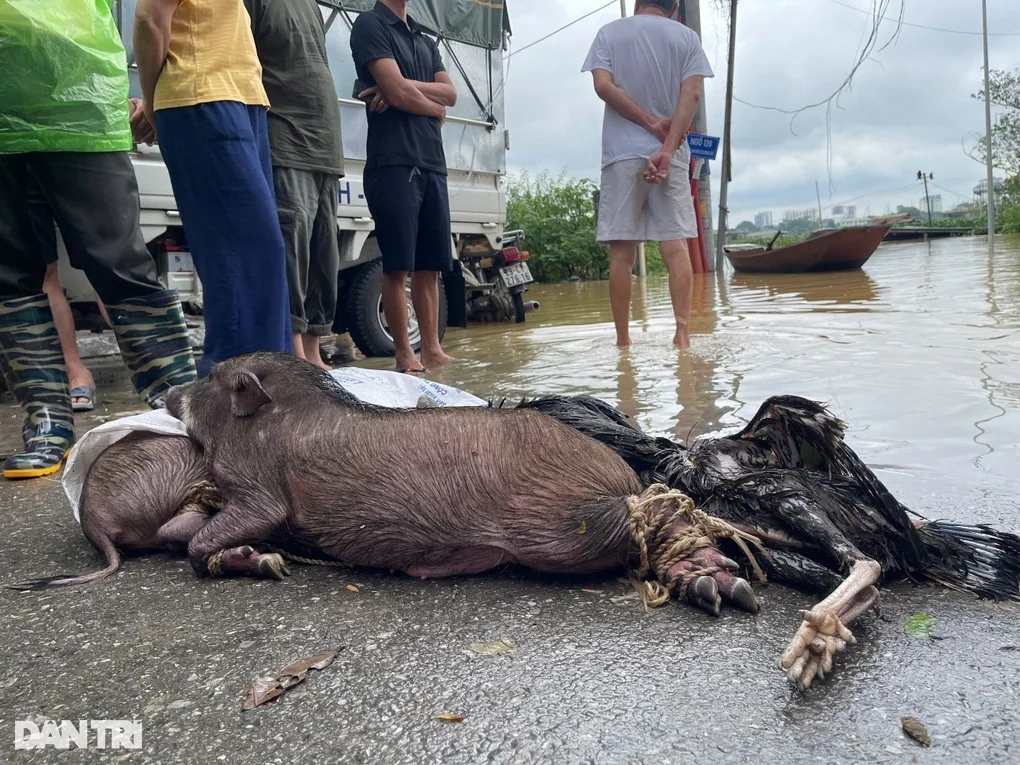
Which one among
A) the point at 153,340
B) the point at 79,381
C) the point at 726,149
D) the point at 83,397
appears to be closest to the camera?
the point at 153,340

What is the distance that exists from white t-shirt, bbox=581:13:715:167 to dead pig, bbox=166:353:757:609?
12.0 feet

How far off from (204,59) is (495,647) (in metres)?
2.40

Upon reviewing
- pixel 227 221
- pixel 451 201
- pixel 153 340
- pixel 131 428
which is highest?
pixel 451 201

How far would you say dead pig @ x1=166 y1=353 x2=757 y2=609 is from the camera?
1897 mm

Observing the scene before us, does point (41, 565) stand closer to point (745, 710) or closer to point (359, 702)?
point (359, 702)

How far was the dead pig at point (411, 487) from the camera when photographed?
6.23ft

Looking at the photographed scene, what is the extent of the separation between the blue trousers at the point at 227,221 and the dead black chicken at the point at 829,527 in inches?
65.9

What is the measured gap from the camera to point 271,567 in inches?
79.3

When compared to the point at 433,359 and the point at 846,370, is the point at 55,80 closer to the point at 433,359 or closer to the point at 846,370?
the point at 433,359

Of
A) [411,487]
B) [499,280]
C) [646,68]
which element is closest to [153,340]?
[411,487]

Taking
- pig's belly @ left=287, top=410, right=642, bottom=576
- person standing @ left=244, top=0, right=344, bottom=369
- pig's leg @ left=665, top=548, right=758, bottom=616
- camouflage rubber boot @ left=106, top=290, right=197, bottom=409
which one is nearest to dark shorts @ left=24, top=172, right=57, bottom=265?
camouflage rubber boot @ left=106, top=290, right=197, bottom=409

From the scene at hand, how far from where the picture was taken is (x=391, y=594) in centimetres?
192

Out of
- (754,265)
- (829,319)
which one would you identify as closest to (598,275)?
(754,265)

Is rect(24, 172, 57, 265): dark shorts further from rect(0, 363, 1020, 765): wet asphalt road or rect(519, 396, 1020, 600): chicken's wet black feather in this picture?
rect(519, 396, 1020, 600): chicken's wet black feather
